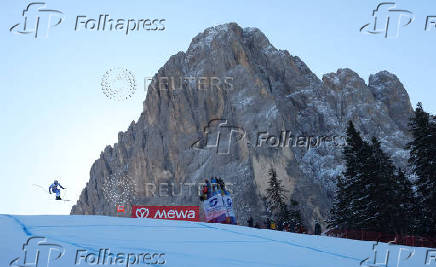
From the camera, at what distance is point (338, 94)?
149 m

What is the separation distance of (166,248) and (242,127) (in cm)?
10716

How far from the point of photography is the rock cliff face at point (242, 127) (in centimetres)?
11019

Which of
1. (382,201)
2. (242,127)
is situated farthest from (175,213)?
(242,127)

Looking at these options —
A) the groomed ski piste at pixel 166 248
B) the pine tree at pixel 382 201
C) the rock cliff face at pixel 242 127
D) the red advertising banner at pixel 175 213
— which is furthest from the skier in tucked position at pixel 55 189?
the rock cliff face at pixel 242 127

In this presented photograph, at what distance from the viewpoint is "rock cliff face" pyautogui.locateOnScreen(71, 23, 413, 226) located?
11019cm

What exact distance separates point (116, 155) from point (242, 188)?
2686 inches

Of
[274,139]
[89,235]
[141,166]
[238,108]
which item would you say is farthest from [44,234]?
[141,166]

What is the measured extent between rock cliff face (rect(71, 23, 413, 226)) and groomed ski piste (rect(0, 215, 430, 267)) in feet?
273

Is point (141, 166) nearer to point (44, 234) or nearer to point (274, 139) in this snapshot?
point (274, 139)

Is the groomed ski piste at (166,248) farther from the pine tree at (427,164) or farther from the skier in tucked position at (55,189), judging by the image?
the pine tree at (427,164)

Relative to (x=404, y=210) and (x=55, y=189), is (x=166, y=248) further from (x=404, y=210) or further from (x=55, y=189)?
(x=404, y=210)

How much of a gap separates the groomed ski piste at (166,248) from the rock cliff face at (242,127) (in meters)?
83.3

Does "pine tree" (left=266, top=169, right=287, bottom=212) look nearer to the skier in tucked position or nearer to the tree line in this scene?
the tree line

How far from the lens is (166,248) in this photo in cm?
1234
